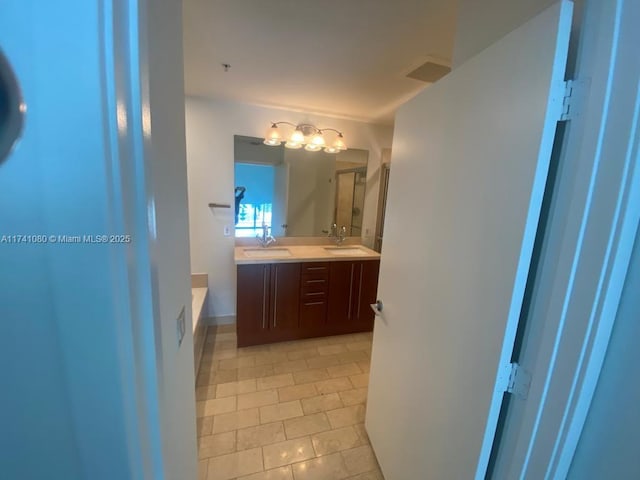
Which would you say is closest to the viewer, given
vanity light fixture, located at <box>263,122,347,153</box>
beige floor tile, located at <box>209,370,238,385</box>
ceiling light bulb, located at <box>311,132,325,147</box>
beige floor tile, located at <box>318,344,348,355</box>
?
beige floor tile, located at <box>209,370,238,385</box>

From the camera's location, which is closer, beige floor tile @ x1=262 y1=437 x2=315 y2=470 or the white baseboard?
beige floor tile @ x1=262 y1=437 x2=315 y2=470

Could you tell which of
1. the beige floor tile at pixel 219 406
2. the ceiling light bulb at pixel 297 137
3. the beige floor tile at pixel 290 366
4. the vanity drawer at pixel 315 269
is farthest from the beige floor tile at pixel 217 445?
the ceiling light bulb at pixel 297 137

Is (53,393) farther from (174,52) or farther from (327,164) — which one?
(327,164)

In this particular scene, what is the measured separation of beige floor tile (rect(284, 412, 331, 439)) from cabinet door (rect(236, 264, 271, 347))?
971 millimetres

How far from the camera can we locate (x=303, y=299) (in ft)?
8.80

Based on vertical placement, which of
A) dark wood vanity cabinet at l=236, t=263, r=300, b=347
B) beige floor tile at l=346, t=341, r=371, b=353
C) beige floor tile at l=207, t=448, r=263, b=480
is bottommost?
beige floor tile at l=207, t=448, r=263, b=480

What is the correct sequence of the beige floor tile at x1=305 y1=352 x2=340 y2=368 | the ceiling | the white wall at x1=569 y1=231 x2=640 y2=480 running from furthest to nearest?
the beige floor tile at x1=305 y1=352 x2=340 y2=368 → the ceiling → the white wall at x1=569 y1=231 x2=640 y2=480

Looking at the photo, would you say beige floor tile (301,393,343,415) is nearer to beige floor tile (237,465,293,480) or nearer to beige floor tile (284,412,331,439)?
beige floor tile (284,412,331,439)

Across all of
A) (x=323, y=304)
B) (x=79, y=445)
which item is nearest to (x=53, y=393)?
(x=79, y=445)

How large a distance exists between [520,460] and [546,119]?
93 centimetres

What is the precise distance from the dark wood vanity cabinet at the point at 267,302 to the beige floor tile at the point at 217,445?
3.19 feet

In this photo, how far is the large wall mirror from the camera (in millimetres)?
2855

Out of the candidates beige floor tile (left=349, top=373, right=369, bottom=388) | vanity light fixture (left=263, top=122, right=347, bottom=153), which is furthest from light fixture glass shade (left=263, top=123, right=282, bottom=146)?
beige floor tile (left=349, top=373, right=369, bottom=388)

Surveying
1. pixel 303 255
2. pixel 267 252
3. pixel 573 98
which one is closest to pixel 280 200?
pixel 267 252
